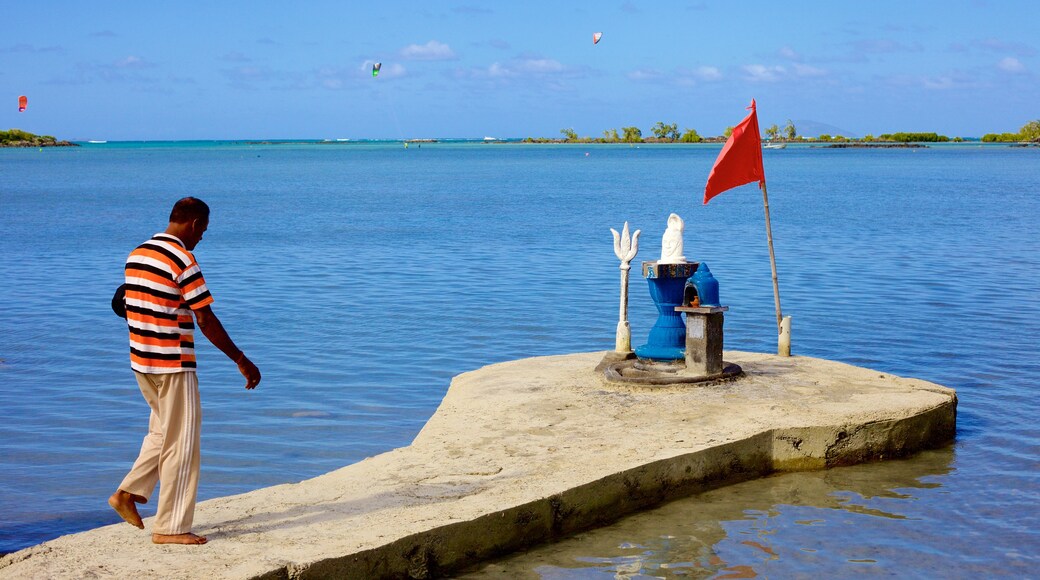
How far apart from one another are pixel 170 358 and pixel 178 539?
3.47 ft

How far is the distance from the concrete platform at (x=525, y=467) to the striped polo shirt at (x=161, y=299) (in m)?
1.12

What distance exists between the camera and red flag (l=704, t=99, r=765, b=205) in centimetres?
1142

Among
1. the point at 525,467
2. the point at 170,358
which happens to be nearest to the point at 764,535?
the point at 525,467

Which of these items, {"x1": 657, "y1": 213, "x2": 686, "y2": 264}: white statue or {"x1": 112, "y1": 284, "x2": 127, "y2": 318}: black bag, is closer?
{"x1": 112, "y1": 284, "x2": 127, "y2": 318}: black bag

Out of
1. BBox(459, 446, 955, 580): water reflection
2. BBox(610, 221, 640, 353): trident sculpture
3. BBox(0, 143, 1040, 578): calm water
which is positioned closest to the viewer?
BBox(459, 446, 955, 580): water reflection

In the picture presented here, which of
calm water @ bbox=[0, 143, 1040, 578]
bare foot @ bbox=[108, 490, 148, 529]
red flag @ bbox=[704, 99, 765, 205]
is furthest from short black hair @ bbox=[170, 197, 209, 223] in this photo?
red flag @ bbox=[704, 99, 765, 205]

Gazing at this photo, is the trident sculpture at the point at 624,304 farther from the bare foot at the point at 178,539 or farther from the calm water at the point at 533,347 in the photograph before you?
the bare foot at the point at 178,539

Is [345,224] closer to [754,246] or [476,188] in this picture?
[754,246]

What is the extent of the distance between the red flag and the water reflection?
150 inches

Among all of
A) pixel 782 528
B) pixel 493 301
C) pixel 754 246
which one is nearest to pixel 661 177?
pixel 754 246

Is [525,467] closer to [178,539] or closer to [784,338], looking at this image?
[178,539]

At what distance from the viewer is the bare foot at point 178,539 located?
5996mm

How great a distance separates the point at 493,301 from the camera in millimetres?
19312

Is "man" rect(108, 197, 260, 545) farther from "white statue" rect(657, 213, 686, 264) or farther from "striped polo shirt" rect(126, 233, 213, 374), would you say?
"white statue" rect(657, 213, 686, 264)
